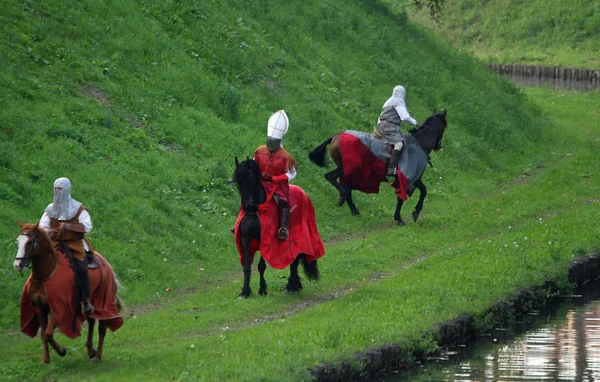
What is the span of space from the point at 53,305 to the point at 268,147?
197 inches

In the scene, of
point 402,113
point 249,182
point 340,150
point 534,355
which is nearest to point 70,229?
point 249,182

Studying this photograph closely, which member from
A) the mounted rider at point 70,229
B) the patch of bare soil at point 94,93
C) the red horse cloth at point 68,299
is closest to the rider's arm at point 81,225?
the mounted rider at point 70,229

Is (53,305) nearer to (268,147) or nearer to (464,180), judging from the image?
(268,147)

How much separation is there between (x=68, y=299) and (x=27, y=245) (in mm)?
Result: 823

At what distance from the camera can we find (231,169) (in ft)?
71.8

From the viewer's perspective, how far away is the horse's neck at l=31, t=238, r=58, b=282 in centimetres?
1107

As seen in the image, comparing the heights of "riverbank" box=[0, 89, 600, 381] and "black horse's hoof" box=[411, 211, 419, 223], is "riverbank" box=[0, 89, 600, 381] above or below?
below

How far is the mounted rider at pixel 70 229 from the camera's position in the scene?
11453mm

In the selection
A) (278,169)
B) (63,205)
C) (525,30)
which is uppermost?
(525,30)

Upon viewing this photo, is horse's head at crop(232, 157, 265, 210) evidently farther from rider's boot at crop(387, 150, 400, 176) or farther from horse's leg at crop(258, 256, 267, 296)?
rider's boot at crop(387, 150, 400, 176)

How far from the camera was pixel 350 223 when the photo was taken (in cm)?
2186

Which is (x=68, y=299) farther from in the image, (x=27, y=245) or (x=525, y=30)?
(x=525, y=30)

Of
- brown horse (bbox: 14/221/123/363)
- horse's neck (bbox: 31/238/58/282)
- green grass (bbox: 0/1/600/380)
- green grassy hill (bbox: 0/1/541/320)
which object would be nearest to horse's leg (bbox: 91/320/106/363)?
brown horse (bbox: 14/221/123/363)

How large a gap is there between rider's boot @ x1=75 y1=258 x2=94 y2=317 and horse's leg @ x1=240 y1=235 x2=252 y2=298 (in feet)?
12.7
